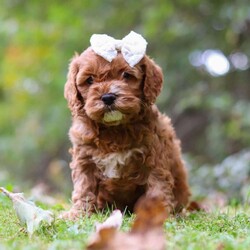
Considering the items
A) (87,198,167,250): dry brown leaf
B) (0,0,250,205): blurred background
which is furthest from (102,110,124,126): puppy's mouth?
(0,0,250,205): blurred background

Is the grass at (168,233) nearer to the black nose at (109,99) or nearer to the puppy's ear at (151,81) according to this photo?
the black nose at (109,99)

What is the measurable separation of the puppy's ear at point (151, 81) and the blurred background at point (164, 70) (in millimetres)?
3901

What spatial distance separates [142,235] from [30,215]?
128 cm

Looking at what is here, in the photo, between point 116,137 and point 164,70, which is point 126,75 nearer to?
point 116,137

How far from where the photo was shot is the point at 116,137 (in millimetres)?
5316

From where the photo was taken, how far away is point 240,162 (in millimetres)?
9461

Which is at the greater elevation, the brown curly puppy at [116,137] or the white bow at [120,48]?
the white bow at [120,48]

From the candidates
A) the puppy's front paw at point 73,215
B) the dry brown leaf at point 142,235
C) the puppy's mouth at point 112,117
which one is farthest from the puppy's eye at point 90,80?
the dry brown leaf at point 142,235

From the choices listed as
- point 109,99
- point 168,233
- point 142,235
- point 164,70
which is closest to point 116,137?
point 109,99

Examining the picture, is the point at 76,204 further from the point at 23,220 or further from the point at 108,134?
the point at 23,220

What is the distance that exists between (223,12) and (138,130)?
224 inches

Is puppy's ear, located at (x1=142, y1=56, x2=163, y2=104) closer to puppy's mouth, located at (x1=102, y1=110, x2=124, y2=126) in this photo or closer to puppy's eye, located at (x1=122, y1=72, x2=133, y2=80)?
puppy's eye, located at (x1=122, y1=72, x2=133, y2=80)

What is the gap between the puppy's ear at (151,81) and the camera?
532cm

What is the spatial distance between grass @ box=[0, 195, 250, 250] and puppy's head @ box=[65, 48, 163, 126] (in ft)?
2.81
